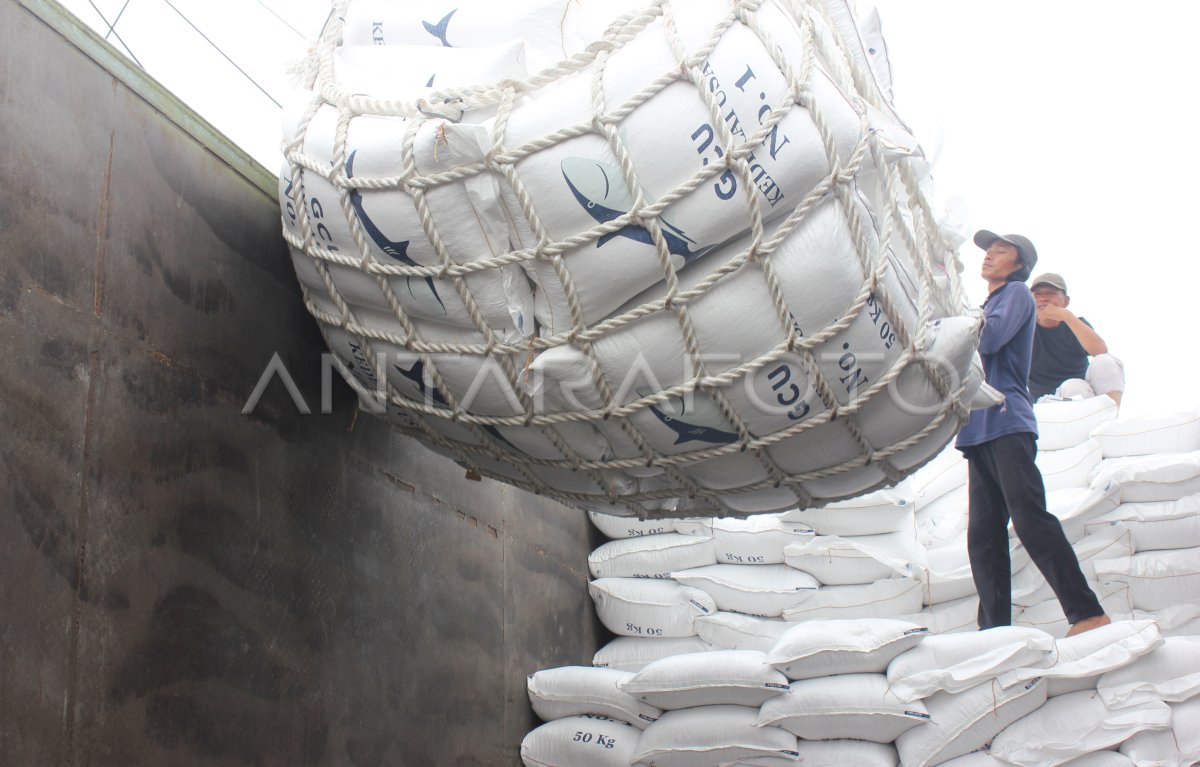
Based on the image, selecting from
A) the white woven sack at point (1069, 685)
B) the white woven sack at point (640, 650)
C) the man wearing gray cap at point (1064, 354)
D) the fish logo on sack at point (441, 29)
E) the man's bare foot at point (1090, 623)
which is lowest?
the white woven sack at point (1069, 685)

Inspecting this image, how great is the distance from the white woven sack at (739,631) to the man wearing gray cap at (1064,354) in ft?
4.09

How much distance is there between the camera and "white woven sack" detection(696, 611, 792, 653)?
253 cm

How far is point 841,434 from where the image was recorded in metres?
1.41

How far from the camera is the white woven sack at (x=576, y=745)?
2.26 m

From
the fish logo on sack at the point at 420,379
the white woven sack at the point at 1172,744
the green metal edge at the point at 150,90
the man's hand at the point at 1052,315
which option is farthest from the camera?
the man's hand at the point at 1052,315

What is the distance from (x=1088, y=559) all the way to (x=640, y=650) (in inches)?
42.8

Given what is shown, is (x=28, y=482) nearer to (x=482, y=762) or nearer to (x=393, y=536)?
(x=393, y=536)

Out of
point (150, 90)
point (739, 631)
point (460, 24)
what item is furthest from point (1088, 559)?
point (150, 90)

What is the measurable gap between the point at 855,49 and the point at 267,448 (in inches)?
40.8

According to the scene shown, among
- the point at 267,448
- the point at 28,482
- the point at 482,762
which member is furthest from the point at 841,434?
the point at 482,762

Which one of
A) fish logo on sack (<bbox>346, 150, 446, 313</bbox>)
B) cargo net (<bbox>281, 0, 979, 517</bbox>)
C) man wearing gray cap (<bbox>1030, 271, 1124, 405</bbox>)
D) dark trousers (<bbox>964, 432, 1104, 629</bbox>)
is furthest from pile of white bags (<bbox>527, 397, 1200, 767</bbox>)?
fish logo on sack (<bbox>346, 150, 446, 313</bbox>)

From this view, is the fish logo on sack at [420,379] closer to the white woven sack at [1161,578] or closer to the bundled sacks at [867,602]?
the bundled sacks at [867,602]

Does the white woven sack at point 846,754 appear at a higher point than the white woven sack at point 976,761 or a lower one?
higher

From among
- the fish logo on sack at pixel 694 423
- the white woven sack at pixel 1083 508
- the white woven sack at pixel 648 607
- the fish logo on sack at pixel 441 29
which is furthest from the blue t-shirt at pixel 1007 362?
the fish logo on sack at pixel 441 29
